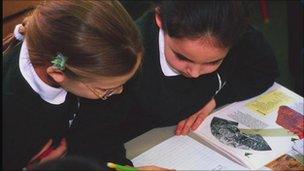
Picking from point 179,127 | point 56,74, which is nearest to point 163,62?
point 179,127

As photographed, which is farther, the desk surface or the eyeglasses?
the desk surface

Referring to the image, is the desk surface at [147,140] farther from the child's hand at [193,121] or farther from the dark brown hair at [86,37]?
the dark brown hair at [86,37]

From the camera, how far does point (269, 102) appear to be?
49.2 inches

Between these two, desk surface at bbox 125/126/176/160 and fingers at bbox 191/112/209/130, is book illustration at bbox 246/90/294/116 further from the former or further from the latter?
desk surface at bbox 125/126/176/160

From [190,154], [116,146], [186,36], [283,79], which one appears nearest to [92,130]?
[116,146]

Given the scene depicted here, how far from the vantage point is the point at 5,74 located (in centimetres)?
100

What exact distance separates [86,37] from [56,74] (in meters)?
0.12

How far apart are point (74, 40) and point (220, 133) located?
1.54 feet

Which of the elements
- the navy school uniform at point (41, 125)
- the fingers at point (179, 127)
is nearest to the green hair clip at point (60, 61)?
the navy school uniform at point (41, 125)

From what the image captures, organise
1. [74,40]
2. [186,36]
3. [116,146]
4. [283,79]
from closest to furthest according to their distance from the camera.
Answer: [74,40] → [186,36] → [116,146] → [283,79]

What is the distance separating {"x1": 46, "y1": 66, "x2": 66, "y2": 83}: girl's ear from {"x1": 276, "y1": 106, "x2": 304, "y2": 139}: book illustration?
0.58 meters

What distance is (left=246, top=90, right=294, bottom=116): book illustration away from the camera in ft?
4.01

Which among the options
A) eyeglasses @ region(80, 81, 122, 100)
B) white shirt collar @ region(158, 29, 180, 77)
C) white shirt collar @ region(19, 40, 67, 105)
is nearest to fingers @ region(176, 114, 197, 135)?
white shirt collar @ region(158, 29, 180, 77)

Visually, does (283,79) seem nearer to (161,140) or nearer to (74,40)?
(161,140)
